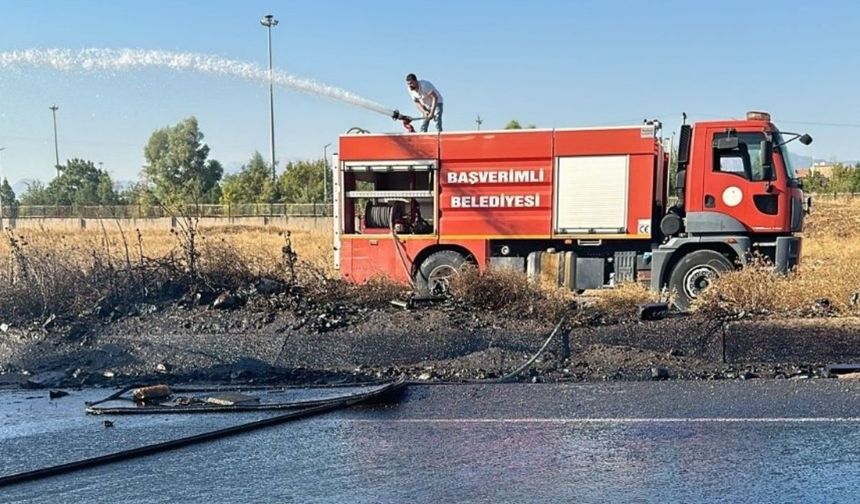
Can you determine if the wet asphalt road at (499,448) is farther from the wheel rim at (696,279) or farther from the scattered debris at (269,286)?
the wheel rim at (696,279)

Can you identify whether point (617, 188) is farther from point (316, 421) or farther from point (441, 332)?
point (316, 421)

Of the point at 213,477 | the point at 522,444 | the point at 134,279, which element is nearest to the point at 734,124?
the point at 522,444

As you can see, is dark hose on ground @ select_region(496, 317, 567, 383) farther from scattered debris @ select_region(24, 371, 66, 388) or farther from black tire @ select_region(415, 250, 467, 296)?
scattered debris @ select_region(24, 371, 66, 388)

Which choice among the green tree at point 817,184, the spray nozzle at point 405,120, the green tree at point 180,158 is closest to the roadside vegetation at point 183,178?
the green tree at point 180,158

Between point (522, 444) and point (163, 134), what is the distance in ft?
264

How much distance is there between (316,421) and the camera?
622cm

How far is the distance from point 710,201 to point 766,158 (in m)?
1.00

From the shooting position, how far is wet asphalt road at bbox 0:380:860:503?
179 inches

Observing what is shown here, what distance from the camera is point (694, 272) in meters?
12.0

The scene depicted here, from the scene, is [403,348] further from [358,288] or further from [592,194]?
[592,194]

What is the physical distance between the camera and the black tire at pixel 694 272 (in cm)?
1185

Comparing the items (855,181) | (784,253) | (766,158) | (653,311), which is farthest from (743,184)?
(855,181)

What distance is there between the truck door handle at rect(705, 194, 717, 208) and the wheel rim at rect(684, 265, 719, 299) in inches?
37.0

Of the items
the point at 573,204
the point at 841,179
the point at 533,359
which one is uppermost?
the point at 841,179
